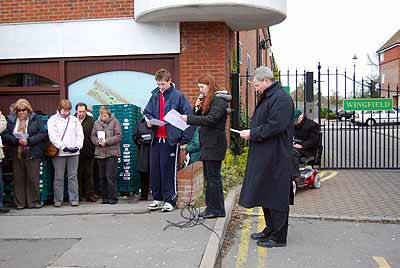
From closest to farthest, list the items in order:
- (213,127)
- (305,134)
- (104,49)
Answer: (213,127) → (305,134) → (104,49)

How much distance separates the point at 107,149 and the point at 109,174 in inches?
15.8

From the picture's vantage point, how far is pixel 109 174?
8.09 m

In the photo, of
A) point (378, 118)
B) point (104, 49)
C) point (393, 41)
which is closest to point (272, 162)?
point (104, 49)

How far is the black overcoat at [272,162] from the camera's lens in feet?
18.3

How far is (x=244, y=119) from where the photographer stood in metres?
12.5

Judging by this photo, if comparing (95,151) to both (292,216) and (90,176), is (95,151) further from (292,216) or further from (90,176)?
(292,216)

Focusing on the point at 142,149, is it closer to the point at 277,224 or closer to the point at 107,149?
the point at 107,149

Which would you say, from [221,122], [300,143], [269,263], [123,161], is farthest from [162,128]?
[300,143]

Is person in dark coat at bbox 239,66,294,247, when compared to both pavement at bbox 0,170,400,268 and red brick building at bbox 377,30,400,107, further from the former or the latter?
red brick building at bbox 377,30,400,107

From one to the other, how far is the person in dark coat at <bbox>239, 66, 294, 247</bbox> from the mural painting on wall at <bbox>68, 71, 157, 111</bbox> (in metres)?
5.11

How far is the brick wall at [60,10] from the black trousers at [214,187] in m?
4.92

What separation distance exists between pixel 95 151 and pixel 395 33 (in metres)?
64.4

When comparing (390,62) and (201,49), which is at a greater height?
(390,62)

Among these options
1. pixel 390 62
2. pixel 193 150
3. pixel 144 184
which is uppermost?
pixel 390 62
